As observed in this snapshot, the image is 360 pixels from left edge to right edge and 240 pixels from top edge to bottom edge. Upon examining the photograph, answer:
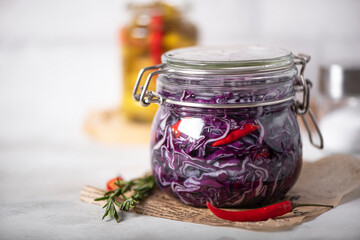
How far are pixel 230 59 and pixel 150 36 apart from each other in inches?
42.7

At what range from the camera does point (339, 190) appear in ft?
4.74

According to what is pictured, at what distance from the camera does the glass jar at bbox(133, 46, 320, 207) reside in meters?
1.22

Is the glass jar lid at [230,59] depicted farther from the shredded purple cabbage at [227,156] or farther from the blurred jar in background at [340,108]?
the blurred jar in background at [340,108]

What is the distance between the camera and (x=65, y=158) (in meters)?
2.03

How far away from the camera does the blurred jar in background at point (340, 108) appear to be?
6.62 feet

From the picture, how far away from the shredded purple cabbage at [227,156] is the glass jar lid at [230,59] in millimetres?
85

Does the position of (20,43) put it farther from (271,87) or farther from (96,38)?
(271,87)

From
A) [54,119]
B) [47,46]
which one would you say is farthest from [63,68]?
[54,119]

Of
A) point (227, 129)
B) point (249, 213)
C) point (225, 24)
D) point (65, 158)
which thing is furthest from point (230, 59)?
point (225, 24)

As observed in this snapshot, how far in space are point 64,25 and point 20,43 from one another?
0.33 metres

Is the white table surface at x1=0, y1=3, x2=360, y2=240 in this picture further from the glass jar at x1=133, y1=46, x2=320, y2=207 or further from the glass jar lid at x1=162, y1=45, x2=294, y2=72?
the glass jar lid at x1=162, y1=45, x2=294, y2=72

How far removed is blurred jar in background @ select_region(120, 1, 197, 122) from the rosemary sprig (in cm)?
80

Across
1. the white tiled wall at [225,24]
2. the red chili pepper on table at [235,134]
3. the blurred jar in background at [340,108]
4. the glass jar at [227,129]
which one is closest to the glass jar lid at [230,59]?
the glass jar at [227,129]

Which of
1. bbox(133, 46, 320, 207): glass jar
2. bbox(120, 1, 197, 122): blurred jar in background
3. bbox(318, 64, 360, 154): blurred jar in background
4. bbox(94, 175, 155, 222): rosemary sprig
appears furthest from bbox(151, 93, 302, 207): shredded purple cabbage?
bbox(120, 1, 197, 122): blurred jar in background
